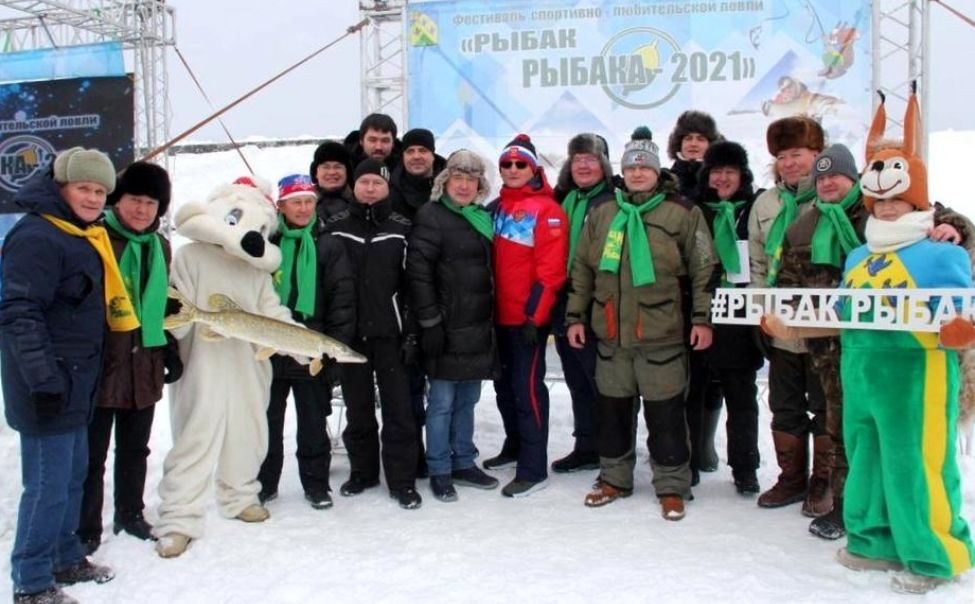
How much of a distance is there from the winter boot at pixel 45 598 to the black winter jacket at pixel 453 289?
2118 millimetres

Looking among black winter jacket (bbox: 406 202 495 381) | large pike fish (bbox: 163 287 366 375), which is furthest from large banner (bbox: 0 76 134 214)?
large pike fish (bbox: 163 287 366 375)

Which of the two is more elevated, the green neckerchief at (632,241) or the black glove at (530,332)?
the green neckerchief at (632,241)

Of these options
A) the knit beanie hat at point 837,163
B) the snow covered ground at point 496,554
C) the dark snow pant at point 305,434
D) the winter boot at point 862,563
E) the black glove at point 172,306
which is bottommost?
the snow covered ground at point 496,554

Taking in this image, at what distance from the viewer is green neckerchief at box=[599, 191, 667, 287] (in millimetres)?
4215

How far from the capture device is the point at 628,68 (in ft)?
22.7

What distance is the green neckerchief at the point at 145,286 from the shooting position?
363cm

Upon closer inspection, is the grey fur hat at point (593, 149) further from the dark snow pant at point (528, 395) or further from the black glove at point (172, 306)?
the black glove at point (172, 306)

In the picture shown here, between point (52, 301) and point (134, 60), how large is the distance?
6.46 meters

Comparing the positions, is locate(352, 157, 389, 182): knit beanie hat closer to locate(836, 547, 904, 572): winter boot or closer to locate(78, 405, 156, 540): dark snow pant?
locate(78, 405, 156, 540): dark snow pant

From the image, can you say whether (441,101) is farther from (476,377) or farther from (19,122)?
(19,122)

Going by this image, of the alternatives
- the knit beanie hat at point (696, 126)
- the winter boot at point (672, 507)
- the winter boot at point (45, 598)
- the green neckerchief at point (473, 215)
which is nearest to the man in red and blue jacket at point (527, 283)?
the green neckerchief at point (473, 215)

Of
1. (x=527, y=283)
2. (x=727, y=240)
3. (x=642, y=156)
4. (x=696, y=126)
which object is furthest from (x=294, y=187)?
(x=696, y=126)

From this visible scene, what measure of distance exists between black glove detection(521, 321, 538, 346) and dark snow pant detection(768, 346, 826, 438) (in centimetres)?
130

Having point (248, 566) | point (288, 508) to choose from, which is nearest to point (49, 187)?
point (248, 566)
